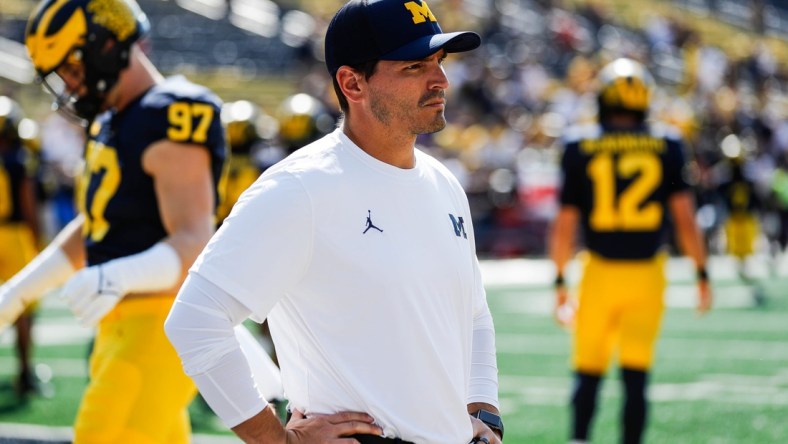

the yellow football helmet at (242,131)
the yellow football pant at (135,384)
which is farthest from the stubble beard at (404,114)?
the yellow football helmet at (242,131)

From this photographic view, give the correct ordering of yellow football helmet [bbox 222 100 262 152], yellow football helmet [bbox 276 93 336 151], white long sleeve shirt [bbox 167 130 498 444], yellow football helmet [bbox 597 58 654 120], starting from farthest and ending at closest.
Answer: yellow football helmet [bbox 222 100 262 152] → yellow football helmet [bbox 276 93 336 151] → yellow football helmet [bbox 597 58 654 120] → white long sleeve shirt [bbox 167 130 498 444]

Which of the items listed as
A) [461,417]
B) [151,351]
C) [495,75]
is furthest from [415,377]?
[495,75]

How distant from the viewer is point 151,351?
393 cm

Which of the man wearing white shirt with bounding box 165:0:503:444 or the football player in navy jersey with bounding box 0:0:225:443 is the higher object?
the man wearing white shirt with bounding box 165:0:503:444

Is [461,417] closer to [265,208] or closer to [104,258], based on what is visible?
[265,208]

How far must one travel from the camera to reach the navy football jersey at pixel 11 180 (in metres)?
9.20

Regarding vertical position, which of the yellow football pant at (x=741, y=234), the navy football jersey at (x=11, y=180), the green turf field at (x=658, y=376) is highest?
the navy football jersey at (x=11, y=180)

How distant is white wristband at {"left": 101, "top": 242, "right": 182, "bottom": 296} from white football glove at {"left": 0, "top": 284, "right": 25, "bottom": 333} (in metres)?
0.50

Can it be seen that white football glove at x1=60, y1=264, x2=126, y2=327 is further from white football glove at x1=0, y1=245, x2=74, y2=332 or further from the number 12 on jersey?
the number 12 on jersey

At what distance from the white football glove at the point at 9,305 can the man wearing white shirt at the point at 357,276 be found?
5.11 ft

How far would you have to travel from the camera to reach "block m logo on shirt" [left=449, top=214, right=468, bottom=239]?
301cm

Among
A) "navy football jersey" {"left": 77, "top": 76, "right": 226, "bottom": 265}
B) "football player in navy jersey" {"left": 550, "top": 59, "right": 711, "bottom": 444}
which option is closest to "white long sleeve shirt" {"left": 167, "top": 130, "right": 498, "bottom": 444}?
"navy football jersey" {"left": 77, "top": 76, "right": 226, "bottom": 265}

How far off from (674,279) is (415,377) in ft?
43.4

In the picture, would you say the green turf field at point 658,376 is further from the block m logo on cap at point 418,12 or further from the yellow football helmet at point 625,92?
the block m logo on cap at point 418,12
